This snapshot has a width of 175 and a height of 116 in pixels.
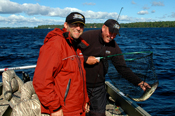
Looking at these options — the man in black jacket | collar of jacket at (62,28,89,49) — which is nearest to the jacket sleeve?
collar of jacket at (62,28,89,49)

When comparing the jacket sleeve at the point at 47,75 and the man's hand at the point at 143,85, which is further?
the man's hand at the point at 143,85

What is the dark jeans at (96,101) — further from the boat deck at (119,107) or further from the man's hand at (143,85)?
the boat deck at (119,107)

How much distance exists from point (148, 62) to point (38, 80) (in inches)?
89.6

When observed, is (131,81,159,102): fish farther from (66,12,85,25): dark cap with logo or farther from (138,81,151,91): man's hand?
(66,12,85,25): dark cap with logo

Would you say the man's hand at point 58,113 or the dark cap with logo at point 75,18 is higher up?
the dark cap with logo at point 75,18

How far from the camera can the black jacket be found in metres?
3.53

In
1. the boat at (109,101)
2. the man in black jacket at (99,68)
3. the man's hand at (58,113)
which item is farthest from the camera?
the boat at (109,101)

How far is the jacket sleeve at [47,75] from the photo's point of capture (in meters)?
2.04

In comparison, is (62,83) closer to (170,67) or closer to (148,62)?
(148,62)

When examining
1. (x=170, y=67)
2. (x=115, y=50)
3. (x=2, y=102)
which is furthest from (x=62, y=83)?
(x=170, y=67)

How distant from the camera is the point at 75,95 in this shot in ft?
7.72

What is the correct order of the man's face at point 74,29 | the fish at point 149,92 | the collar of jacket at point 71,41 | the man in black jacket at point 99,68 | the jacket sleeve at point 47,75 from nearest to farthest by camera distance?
the jacket sleeve at point 47,75 → the collar of jacket at point 71,41 → the man's face at point 74,29 → the fish at point 149,92 → the man in black jacket at point 99,68

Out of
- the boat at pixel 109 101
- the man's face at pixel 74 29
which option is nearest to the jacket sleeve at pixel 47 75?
the man's face at pixel 74 29

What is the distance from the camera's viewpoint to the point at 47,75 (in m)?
2.04
